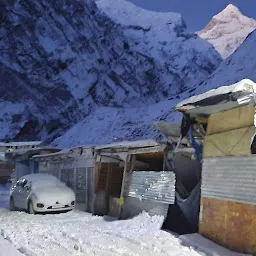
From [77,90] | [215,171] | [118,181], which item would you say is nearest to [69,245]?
[215,171]

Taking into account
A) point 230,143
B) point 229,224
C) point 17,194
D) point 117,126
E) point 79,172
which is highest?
point 117,126

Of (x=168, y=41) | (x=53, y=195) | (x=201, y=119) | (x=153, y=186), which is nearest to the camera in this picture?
(x=201, y=119)

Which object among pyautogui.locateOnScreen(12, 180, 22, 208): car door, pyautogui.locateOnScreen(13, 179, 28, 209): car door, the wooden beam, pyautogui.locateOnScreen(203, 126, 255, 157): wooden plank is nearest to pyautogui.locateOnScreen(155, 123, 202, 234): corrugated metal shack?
the wooden beam

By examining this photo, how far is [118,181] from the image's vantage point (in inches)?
552

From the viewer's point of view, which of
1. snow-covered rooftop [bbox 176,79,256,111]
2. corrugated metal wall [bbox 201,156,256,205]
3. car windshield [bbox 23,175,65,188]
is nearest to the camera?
snow-covered rooftop [bbox 176,79,256,111]

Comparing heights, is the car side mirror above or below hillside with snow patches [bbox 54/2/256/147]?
below

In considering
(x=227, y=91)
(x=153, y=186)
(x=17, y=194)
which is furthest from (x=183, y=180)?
(x=17, y=194)

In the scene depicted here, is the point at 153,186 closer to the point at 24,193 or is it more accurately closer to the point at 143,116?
the point at 24,193

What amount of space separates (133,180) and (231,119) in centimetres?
468

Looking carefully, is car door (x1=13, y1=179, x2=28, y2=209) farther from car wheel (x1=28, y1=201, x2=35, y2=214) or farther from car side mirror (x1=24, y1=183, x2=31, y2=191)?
car wheel (x1=28, y1=201, x2=35, y2=214)

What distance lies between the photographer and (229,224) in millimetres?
7352

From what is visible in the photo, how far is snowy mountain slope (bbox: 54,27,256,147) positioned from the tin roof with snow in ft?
97.4

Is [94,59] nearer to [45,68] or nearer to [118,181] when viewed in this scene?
[45,68]

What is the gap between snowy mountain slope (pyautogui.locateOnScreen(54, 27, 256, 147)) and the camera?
39969mm
